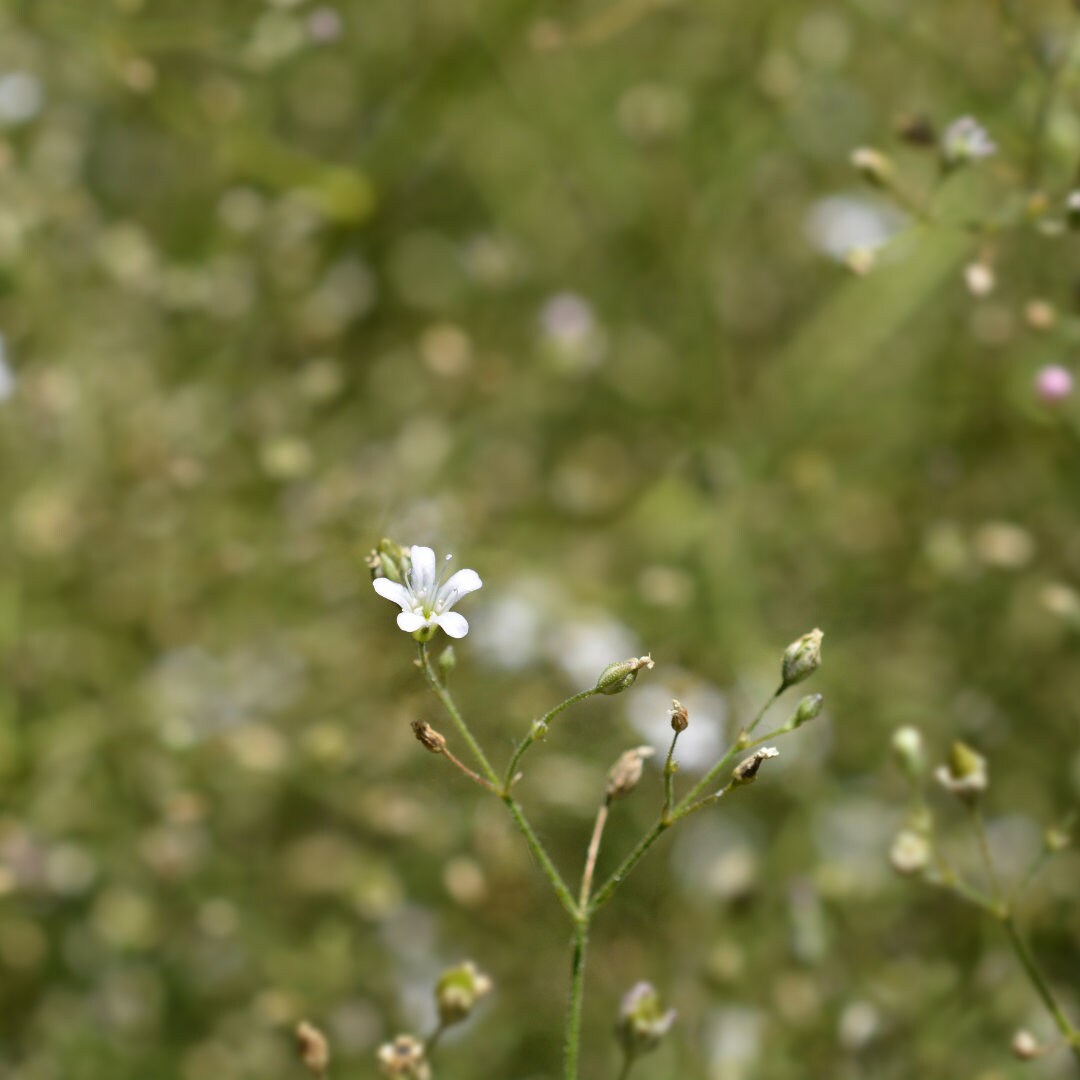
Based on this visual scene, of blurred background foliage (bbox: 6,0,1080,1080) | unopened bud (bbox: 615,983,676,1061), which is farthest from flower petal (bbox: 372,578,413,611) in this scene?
blurred background foliage (bbox: 6,0,1080,1080)

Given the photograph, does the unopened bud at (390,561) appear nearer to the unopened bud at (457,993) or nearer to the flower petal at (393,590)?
the flower petal at (393,590)

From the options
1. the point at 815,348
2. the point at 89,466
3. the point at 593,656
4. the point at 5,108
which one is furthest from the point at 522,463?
the point at 5,108

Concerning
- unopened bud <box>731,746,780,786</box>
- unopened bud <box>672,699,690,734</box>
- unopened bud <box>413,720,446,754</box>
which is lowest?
unopened bud <box>731,746,780,786</box>

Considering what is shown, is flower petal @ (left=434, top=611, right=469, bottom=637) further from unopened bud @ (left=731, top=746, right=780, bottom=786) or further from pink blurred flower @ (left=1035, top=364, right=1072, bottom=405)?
pink blurred flower @ (left=1035, top=364, right=1072, bottom=405)

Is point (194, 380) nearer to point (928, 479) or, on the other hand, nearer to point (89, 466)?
point (89, 466)

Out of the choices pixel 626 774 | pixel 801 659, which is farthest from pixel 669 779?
pixel 801 659

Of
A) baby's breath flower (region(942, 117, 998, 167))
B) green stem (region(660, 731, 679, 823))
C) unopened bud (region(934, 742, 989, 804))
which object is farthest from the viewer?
baby's breath flower (region(942, 117, 998, 167))
